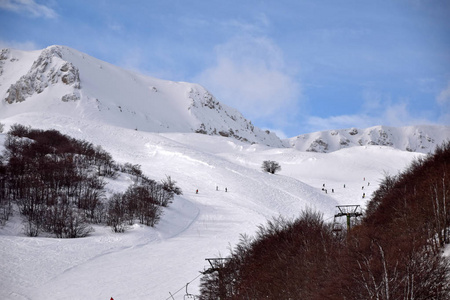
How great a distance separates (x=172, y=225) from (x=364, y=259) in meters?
25.0

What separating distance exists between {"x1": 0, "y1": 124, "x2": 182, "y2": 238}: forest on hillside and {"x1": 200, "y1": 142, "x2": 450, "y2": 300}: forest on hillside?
1528 centimetres

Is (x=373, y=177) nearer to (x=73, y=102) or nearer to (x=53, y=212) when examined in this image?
(x=53, y=212)

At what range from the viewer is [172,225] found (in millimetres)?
32219

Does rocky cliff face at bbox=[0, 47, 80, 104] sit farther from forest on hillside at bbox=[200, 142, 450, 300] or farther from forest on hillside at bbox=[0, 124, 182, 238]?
forest on hillside at bbox=[200, 142, 450, 300]

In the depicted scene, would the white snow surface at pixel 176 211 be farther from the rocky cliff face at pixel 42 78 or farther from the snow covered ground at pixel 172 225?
the rocky cliff face at pixel 42 78

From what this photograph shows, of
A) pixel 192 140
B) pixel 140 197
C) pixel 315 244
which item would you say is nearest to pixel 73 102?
pixel 192 140

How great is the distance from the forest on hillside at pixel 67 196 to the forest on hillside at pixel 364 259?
15277 mm

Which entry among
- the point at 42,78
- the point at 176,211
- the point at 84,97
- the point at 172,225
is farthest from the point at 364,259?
the point at 42,78

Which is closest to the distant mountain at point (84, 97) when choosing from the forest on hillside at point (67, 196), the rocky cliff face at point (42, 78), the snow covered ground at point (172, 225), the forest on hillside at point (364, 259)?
the rocky cliff face at point (42, 78)

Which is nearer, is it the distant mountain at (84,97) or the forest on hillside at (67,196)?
the forest on hillside at (67,196)

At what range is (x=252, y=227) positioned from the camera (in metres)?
31.6

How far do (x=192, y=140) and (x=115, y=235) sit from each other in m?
80.5

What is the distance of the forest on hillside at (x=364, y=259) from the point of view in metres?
7.52

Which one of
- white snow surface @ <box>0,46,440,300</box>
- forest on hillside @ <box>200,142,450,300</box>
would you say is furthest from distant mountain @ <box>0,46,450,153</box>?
forest on hillside @ <box>200,142,450,300</box>
